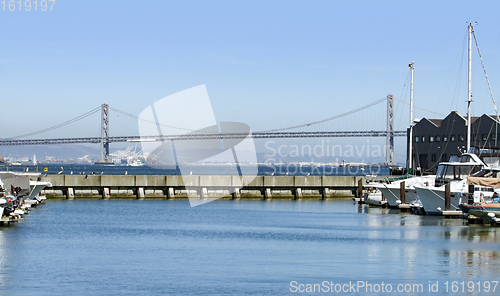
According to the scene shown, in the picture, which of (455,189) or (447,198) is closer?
(447,198)

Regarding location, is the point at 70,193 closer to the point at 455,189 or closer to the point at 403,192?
the point at 403,192

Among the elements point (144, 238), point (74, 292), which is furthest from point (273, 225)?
point (74, 292)

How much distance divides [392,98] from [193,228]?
409 feet

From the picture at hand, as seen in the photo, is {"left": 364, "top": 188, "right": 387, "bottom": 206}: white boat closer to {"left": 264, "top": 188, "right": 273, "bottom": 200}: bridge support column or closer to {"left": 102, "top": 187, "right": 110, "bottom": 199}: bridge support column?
{"left": 264, "top": 188, "right": 273, "bottom": 200}: bridge support column

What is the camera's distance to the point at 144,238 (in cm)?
2888

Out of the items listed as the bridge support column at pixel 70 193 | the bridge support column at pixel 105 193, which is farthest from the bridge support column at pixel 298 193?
the bridge support column at pixel 70 193

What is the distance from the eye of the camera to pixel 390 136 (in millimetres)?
132750

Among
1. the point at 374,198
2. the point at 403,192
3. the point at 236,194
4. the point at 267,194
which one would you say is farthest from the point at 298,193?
the point at 403,192

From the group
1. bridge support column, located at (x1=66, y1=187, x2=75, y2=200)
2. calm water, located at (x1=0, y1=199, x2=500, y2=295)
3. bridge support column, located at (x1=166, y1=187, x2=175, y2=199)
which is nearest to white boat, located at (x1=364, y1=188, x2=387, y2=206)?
calm water, located at (x1=0, y1=199, x2=500, y2=295)

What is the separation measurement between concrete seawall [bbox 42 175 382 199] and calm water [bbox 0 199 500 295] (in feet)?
37.5

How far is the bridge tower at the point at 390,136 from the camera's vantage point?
126188 millimetres

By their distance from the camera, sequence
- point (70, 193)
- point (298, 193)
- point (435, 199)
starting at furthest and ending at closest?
1. point (298, 193)
2. point (70, 193)
3. point (435, 199)

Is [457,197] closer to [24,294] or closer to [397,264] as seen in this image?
[397,264]

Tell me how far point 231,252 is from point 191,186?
29379mm
